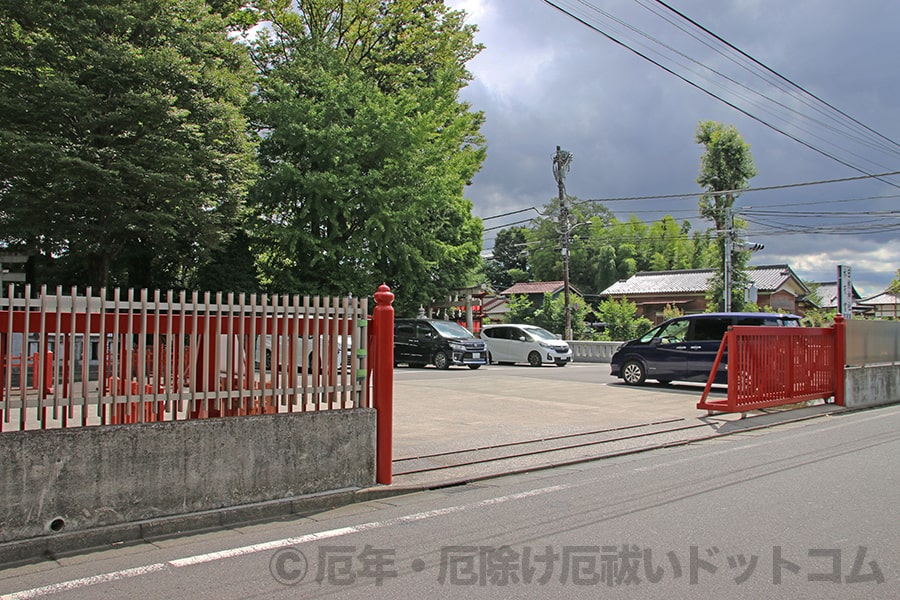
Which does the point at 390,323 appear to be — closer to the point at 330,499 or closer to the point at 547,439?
the point at 330,499

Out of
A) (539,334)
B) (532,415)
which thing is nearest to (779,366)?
(532,415)

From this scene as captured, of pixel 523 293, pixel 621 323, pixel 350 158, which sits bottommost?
pixel 621 323

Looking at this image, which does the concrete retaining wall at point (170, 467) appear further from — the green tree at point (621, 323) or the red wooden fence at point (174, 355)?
the green tree at point (621, 323)

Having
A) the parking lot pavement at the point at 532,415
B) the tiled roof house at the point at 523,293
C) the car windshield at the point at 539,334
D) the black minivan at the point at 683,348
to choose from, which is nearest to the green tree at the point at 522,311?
the tiled roof house at the point at 523,293

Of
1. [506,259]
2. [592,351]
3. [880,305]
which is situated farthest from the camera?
[506,259]

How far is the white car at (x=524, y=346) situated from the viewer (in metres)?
26.3

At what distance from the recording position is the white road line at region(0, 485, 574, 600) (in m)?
4.27

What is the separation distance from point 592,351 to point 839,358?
57.0 ft

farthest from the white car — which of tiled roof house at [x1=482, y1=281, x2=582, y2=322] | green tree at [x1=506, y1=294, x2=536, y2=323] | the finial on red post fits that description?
tiled roof house at [x1=482, y1=281, x2=582, y2=322]

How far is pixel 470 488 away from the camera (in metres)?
6.97

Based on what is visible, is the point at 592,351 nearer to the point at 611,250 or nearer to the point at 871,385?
the point at 871,385

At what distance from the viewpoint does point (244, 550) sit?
5.01 meters

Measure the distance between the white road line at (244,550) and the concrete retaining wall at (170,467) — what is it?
34.1 inches

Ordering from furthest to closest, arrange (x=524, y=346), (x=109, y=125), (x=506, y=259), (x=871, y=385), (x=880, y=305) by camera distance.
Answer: (x=506, y=259), (x=880, y=305), (x=524, y=346), (x=109, y=125), (x=871, y=385)
